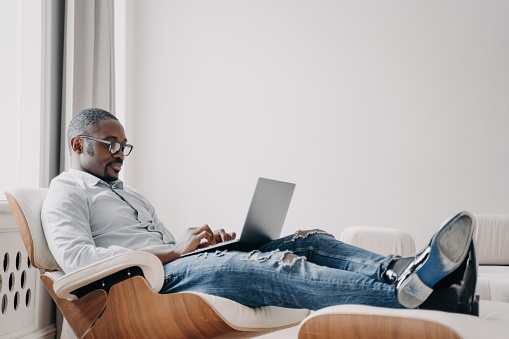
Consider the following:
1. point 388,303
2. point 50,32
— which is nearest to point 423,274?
point 388,303

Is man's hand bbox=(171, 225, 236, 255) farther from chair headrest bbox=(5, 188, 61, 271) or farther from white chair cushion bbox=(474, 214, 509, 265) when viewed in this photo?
white chair cushion bbox=(474, 214, 509, 265)

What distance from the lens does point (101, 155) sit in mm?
2213

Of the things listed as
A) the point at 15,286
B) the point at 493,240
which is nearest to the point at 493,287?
the point at 493,240

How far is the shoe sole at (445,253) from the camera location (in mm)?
1379

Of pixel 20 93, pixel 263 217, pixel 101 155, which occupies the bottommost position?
pixel 263 217

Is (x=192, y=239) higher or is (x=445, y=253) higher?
(x=445, y=253)

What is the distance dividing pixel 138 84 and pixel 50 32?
1.35 meters

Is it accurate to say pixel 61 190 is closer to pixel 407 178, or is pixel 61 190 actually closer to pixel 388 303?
pixel 388 303

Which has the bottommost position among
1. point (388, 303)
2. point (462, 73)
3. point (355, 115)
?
point (388, 303)

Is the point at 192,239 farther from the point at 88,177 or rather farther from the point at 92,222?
the point at 88,177

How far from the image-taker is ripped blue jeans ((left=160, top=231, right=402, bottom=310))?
60.4 inches

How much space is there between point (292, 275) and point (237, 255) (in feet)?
0.69

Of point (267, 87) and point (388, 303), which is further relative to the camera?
point (267, 87)

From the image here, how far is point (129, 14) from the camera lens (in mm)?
4121
